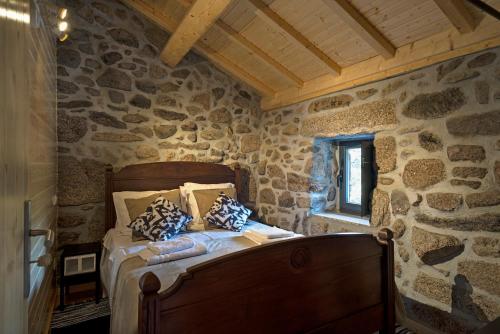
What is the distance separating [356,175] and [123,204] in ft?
7.97

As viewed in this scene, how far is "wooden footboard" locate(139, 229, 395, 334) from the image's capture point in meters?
1.28

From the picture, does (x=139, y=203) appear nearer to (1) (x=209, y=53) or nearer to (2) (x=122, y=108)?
(2) (x=122, y=108)

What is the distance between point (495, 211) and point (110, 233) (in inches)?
121

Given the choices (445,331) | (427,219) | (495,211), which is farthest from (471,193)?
(445,331)

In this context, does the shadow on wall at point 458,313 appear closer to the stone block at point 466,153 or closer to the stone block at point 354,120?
the stone block at point 466,153

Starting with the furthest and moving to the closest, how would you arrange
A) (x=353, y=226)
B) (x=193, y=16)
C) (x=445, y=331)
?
1. (x=353, y=226)
2. (x=193, y=16)
3. (x=445, y=331)

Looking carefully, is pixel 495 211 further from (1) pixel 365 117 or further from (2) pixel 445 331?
(1) pixel 365 117

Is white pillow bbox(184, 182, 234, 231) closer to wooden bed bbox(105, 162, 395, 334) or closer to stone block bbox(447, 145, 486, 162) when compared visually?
wooden bed bbox(105, 162, 395, 334)

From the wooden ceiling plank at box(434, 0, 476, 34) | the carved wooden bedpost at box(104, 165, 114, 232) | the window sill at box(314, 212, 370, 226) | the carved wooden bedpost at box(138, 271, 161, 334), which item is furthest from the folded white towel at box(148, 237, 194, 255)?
the wooden ceiling plank at box(434, 0, 476, 34)

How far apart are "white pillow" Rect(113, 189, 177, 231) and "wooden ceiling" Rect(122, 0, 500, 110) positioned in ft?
5.17

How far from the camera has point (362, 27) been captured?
7.28 ft

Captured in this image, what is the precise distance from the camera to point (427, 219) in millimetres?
2211

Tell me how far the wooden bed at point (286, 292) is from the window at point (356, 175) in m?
1.02

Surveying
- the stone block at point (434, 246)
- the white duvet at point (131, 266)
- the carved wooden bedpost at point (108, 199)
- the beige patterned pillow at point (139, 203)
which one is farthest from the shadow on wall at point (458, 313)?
the carved wooden bedpost at point (108, 199)
